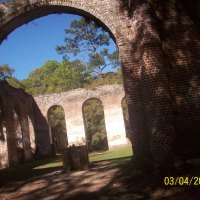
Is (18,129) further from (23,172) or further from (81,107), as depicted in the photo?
(23,172)

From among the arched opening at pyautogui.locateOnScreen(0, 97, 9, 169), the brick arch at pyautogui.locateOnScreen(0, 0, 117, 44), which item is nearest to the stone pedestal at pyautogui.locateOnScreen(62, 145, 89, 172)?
the brick arch at pyautogui.locateOnScreen(0, 0, 117, 44)

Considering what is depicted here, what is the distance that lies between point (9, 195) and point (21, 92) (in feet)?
46.3

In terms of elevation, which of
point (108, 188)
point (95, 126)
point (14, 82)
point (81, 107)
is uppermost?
point (14, 82)

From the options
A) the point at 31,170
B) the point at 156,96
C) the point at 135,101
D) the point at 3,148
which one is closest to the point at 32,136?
the point at 3,148

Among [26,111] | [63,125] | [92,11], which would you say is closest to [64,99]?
[26,111]

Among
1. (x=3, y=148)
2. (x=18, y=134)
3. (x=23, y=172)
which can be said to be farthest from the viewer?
(x=18, y=134)

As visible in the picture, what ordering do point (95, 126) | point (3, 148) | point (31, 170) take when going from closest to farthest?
point (31, 170) → point (3, 148) → point (95, 126)

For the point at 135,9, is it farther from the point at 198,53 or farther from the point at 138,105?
the point at 138,105

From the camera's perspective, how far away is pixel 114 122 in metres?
23.4

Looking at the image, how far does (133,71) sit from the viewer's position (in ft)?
29.0

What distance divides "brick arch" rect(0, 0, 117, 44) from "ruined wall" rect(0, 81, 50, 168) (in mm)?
8445

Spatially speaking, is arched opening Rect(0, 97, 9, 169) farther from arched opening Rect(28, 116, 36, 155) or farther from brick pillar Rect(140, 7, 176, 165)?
brick pillar Rect(140, 7, 176, 165)

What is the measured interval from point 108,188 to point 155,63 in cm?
346

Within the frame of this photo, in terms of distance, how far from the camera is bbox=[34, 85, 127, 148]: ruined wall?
23.2 metres
